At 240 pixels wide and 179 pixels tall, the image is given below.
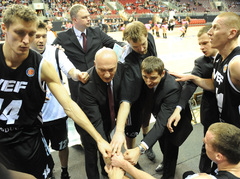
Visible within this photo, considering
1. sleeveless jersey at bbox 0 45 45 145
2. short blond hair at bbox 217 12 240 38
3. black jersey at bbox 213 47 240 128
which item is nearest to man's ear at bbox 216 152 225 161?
black jersey at bbox 213 47 240 128

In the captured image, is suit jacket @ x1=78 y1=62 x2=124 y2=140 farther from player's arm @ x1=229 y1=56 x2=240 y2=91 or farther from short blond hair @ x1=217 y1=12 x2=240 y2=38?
short blond hair @ x1=217 y1=12 x2=240 y2=38

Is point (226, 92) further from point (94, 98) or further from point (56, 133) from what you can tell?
point (56, 133)

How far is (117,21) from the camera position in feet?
72.5

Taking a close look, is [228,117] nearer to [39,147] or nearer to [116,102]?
[116,102]

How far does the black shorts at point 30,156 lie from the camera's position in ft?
5.25

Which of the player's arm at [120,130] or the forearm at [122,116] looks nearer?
the player's arm at [120,130]

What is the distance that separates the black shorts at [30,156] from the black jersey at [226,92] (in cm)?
186

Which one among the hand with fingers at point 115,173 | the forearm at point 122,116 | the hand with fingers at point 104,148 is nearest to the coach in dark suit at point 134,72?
the forearm at point 122,116

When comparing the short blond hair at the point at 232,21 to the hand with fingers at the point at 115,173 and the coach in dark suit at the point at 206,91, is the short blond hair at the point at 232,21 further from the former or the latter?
the hand with fingers at the point at 115,173

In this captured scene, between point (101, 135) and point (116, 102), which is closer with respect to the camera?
point (101, 135)

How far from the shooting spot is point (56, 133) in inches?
93.7

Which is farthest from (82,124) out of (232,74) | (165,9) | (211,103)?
(165,9)

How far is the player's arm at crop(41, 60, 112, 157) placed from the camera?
1.58 metres

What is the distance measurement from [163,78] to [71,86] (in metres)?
1.65
